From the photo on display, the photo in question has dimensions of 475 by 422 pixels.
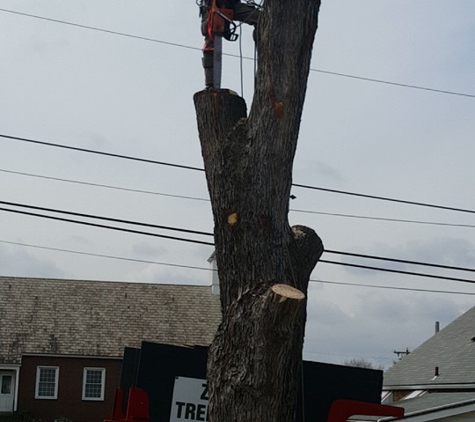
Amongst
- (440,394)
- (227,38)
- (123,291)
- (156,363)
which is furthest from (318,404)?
(123,291)

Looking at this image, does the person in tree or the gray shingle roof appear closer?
the person in tree

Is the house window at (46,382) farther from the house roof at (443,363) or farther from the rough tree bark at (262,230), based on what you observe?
the rough tree bark at (262,230)

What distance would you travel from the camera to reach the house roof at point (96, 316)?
35.6 meters

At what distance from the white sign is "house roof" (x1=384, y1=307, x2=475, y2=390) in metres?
7.78

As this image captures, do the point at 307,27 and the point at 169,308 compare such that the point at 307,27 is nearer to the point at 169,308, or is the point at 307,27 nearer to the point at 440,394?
the point at 440,394

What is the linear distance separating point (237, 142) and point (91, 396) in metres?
29.9

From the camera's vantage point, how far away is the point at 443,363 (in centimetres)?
2047

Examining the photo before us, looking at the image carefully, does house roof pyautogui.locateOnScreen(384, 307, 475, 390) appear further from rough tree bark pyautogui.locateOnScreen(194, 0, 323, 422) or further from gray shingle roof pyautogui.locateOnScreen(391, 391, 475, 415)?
rough tree bark pyautogui.locateOnScreen(194, 0, 323, 422)

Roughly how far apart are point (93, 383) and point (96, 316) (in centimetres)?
274

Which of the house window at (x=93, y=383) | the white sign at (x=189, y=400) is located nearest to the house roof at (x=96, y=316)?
the house window at (x=93, y=383)

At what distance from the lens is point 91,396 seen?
3556cm

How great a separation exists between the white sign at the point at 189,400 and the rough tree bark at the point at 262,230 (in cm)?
498

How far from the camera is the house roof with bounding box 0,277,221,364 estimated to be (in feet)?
117

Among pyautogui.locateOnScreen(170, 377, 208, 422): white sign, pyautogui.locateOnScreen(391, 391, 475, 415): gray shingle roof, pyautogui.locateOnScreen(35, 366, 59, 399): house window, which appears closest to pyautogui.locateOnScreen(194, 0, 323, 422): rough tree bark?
pyautogui.locateOnScreen(170, 377, 208, 422): white sign
